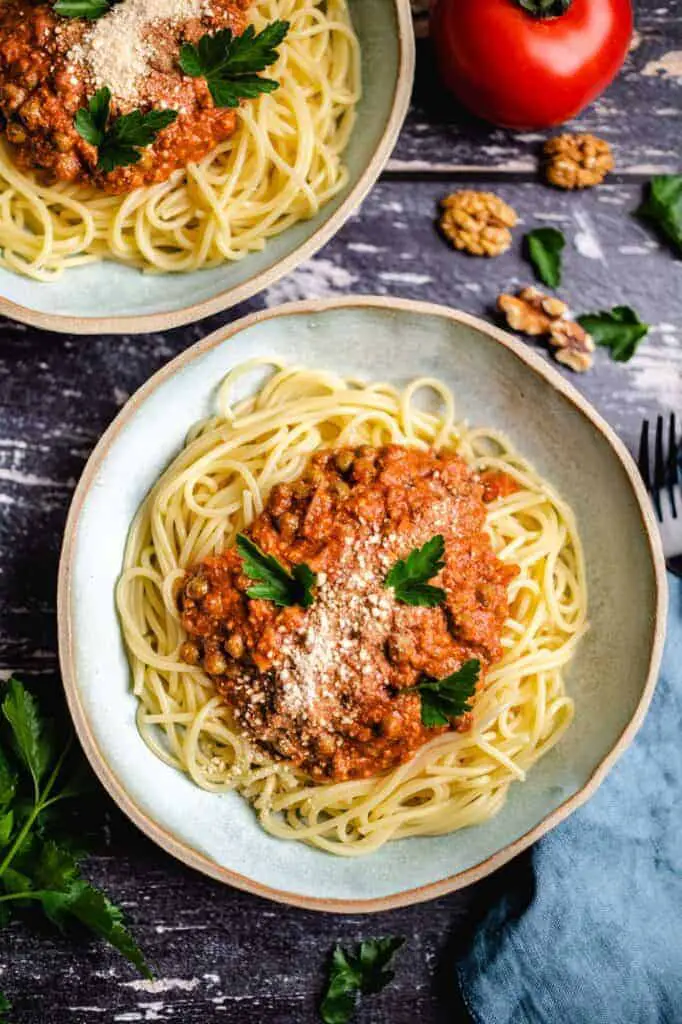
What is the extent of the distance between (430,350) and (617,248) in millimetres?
942

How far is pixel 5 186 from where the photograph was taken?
3.45 meters

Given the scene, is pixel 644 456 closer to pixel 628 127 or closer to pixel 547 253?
pixel 547 253

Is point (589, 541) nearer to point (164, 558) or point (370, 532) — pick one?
point (370, 532)

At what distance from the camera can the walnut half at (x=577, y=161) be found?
3734 millimetres

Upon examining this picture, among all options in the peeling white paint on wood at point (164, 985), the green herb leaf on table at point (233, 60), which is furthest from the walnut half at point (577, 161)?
the peeling white paint on wood at point (164, 985)

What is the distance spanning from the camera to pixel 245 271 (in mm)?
3369

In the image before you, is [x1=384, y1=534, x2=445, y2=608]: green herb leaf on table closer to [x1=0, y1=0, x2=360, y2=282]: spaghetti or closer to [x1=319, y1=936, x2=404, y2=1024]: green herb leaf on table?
[x1=0, y1=0, x2=360, y2=282]: spaghetti

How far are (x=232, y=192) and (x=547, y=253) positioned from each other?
1163mm

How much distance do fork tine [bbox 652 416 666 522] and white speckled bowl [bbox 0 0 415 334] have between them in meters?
1.33

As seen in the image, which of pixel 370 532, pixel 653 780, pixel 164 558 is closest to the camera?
pixel 370 532

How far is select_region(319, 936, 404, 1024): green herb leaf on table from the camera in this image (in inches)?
143

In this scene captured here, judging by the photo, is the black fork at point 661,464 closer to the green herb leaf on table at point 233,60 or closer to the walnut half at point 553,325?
the walnut half at point 553,325

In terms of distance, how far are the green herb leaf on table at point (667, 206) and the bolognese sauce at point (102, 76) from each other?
62.0 inches

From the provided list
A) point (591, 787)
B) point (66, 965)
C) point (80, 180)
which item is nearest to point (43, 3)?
point (80, 180)
